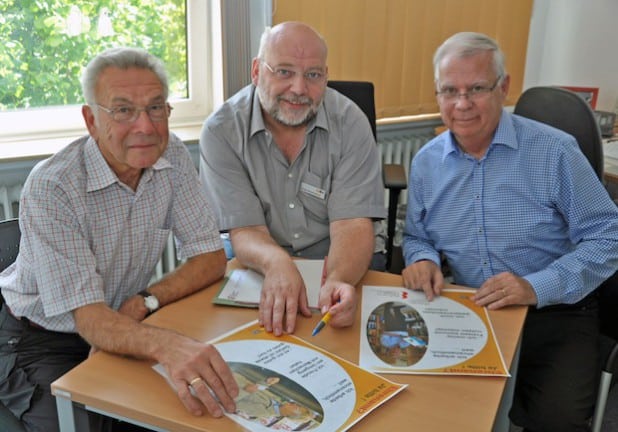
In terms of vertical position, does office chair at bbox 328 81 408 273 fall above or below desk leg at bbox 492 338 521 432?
above

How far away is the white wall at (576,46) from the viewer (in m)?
3.54

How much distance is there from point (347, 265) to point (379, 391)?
542mm

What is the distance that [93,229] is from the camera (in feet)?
4.72

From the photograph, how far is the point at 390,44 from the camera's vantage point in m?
3.15

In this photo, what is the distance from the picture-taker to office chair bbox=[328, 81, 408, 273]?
2.18 meters

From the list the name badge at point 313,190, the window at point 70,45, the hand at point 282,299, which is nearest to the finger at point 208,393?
the hand at point 282,299

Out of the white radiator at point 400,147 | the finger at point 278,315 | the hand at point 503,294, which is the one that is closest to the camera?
the finger at point 278,315

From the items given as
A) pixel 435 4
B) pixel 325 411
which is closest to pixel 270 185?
pixel 325 411

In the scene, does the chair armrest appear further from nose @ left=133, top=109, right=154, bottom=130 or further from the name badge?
nose @ left=133, top=109, right=154, bottom=130

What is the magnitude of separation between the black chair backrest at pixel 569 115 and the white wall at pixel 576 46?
1.85 meters

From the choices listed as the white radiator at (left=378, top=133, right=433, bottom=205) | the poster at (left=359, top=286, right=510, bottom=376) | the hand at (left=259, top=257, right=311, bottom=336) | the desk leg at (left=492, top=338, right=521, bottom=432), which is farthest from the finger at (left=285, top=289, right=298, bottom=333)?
the white radiator at (left=378, top=133, right=433, bottom=205)

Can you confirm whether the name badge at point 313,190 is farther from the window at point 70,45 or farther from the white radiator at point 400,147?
the white radiator at point 400,147

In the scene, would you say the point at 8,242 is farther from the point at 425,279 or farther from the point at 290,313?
the point at 425,279

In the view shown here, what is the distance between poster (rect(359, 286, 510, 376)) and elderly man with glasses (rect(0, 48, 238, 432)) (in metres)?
0.39
